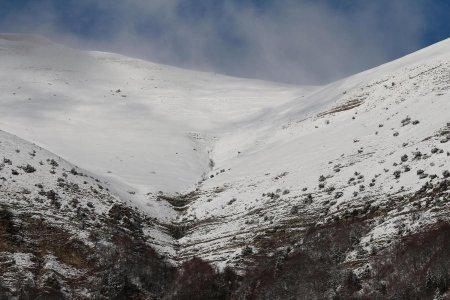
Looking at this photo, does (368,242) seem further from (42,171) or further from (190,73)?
(190,73)

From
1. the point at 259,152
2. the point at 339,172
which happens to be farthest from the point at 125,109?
the point at 339,172

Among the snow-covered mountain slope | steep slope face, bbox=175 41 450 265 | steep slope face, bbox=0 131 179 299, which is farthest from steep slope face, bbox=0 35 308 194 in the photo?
steep slope face, bbox=0 131 179 299

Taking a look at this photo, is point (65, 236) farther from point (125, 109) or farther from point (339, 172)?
point (125, 109)

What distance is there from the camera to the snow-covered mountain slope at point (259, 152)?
2567cm

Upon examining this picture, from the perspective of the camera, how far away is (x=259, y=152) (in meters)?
40.9

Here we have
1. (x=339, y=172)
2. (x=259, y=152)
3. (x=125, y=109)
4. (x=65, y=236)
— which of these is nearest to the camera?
(x=65, y=236)

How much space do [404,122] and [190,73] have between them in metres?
55.2

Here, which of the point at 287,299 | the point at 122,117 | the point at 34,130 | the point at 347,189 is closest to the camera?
the point at 287,299

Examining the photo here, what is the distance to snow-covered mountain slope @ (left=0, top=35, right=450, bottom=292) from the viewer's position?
25.7 metres

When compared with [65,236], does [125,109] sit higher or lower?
higher

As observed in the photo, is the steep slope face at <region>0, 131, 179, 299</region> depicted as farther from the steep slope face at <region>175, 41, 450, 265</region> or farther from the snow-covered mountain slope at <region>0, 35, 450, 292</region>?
the steep slope face at <region>175, 41, 450, 265</region>

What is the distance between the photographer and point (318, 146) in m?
36.6

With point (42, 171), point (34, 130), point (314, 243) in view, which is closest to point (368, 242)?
point (314, 243)

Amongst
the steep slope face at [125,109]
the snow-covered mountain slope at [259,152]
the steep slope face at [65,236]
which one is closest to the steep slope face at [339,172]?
the snow-covered mountain slope at [259,152]
